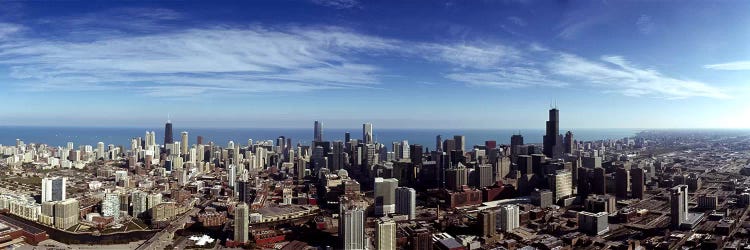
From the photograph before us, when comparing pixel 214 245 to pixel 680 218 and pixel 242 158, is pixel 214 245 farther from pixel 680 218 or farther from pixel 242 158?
pixel 242 158

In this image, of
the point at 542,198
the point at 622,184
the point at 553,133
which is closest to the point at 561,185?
the point at 542,198

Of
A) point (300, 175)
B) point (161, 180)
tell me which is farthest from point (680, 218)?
point (161, 180)

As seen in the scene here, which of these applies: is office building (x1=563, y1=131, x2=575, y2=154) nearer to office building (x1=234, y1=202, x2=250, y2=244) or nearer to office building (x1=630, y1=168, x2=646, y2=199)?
office building (x1=630, y1=168, x2=646, y2=199)

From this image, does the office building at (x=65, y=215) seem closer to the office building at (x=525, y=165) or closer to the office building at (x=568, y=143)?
the office building at (x=525, y=165)

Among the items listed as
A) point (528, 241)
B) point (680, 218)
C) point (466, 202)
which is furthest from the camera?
point (466, 202)

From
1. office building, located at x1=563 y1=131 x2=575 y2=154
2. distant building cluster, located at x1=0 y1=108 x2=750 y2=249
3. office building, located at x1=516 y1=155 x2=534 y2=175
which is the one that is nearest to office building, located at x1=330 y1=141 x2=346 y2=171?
distant building cluster, located at x1=0 y1=108 x2=750 y2=249

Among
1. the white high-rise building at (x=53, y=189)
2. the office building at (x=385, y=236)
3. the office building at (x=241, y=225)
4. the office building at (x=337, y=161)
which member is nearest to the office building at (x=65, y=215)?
the white high-rise building at (x=53, y=189)
